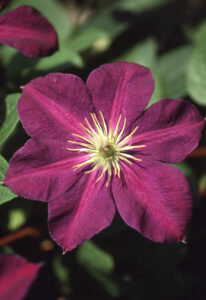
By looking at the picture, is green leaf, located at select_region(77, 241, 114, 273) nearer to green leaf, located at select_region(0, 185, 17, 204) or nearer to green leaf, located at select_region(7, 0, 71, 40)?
Result: green leaf, located at select_region(0, 185, 17, 204)

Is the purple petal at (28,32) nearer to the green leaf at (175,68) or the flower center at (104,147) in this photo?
the flower center at (104,147)

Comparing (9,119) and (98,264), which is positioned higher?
(9,119)

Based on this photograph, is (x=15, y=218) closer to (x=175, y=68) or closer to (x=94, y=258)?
(x=94, y=258)

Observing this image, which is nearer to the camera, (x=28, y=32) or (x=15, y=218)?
(x=28, y=32)

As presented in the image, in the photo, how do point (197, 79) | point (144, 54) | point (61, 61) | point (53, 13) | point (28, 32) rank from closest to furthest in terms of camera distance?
point (28, 32) < point (61, 61) < point (197, 79) < point (144, 54) < point (53, 13)

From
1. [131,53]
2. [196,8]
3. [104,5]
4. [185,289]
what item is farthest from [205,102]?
[196,8]

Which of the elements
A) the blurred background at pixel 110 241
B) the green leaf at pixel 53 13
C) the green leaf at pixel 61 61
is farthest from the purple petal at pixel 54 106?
the green leaf at pixel 53 13

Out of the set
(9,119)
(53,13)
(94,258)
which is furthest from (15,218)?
(53,13)
